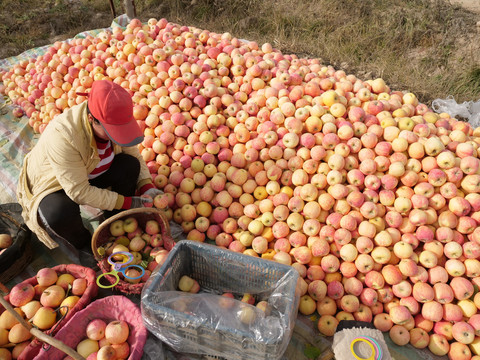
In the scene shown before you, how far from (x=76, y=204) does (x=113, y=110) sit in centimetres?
94

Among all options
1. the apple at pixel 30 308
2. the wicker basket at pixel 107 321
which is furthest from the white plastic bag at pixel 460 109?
the apple at pixel 30 308

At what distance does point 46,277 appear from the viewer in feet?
7.47

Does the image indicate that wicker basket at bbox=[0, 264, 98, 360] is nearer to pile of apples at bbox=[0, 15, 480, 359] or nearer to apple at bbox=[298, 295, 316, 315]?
pile of apples at bbox=[0, 15, 480, 359]

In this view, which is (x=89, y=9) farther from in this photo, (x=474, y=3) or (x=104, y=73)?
(x=474, y=3)

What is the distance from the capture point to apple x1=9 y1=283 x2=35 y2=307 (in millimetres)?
2180

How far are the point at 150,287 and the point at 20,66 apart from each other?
517cm

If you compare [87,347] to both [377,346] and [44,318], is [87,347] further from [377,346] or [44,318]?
[377,346]

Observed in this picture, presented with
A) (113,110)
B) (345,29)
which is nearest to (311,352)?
(113,110)

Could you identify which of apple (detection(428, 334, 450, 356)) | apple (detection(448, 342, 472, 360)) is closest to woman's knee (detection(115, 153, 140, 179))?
apple (detection(428, 334, 450, 356))

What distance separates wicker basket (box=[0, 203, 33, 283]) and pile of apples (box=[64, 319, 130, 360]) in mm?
1015

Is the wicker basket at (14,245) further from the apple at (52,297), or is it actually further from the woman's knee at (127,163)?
the woman's knee at (127,163)

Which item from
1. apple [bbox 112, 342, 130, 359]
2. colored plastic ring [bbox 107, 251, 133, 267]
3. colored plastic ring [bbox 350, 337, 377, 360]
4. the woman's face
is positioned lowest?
apple [bbox 112, 342, 130, 359]

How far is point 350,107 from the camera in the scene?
124 inches

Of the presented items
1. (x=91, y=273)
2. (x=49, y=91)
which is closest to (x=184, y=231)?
(x=91, y=273)
